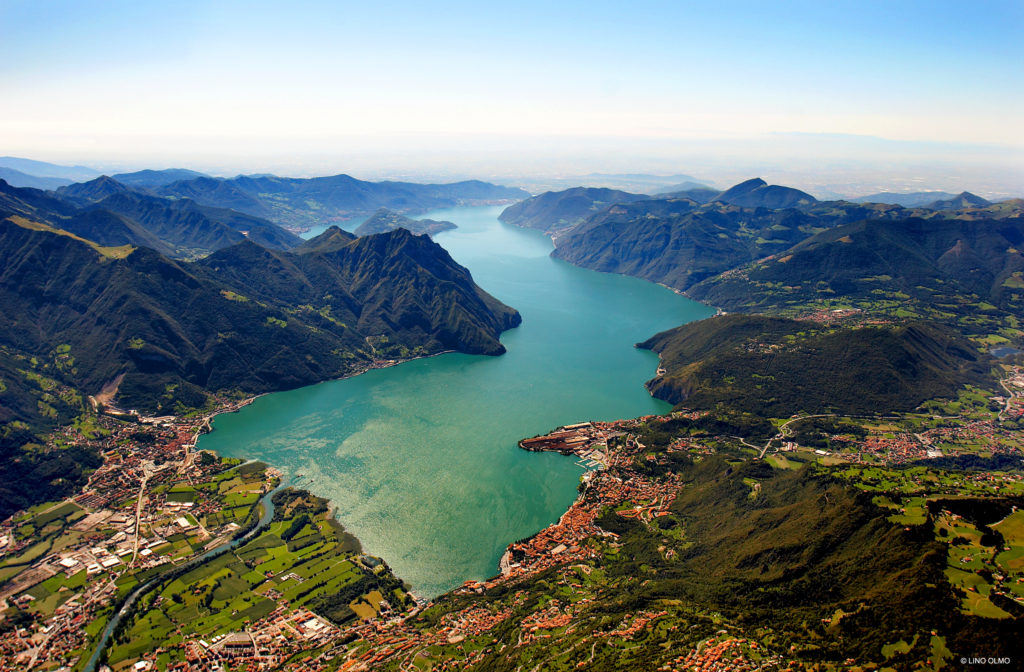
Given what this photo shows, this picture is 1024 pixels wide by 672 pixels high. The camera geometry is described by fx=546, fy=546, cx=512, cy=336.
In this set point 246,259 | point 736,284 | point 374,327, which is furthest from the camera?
point 736,284

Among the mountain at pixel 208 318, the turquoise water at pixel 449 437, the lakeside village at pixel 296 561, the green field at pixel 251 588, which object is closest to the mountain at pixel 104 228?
the mountain at pixel 208 318

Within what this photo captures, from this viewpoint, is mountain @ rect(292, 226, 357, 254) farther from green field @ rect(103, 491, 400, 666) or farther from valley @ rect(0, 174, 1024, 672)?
green field @ rect(103, 491, 400, 666)

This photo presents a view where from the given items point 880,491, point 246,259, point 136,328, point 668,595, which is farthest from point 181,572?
point 246,259

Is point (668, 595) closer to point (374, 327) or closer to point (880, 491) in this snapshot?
point (880, 491)

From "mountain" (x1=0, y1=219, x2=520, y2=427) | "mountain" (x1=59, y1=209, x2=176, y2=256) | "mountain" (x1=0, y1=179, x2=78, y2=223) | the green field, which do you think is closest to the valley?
the green field

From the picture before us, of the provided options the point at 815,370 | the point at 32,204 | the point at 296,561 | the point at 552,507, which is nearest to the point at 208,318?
the point at 296,561

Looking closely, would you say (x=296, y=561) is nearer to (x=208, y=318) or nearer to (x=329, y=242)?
(x=208, y=318)
